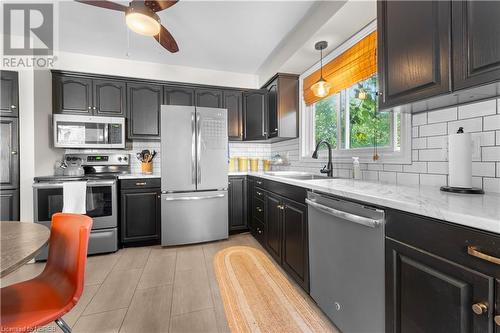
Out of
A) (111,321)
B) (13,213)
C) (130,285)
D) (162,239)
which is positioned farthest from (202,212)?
(13,213)

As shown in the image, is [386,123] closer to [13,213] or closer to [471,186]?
[471,186]

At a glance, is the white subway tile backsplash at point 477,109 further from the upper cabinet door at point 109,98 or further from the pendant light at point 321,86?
the upper cabinet door at point 109,98

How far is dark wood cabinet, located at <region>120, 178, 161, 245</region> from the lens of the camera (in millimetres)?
2844

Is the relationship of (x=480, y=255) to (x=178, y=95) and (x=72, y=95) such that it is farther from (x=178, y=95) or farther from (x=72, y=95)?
(x=72, y=95)

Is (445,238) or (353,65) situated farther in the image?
(353,65)

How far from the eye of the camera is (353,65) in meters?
2.07

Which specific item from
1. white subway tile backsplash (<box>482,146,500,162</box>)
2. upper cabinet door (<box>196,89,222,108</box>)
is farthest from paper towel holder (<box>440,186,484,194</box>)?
upper cabinet door (<box>196,89,222,108</box>)

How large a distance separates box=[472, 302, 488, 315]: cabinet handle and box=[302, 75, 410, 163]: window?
3.83 feet

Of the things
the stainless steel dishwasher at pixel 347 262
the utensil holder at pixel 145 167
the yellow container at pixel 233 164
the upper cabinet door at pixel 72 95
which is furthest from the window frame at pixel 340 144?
the upper cabinet door at pixel 72 95

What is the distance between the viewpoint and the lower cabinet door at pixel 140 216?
2.84 m

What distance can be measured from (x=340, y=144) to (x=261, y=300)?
5.79 feet

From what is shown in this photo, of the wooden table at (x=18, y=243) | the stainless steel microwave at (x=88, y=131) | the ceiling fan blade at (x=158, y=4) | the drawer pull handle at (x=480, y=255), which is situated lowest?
the wooden table at (x=18, y=243)

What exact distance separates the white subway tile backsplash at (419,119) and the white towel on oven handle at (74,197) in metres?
3.38

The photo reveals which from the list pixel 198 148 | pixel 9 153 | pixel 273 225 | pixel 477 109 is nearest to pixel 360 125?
pixel 477 109
